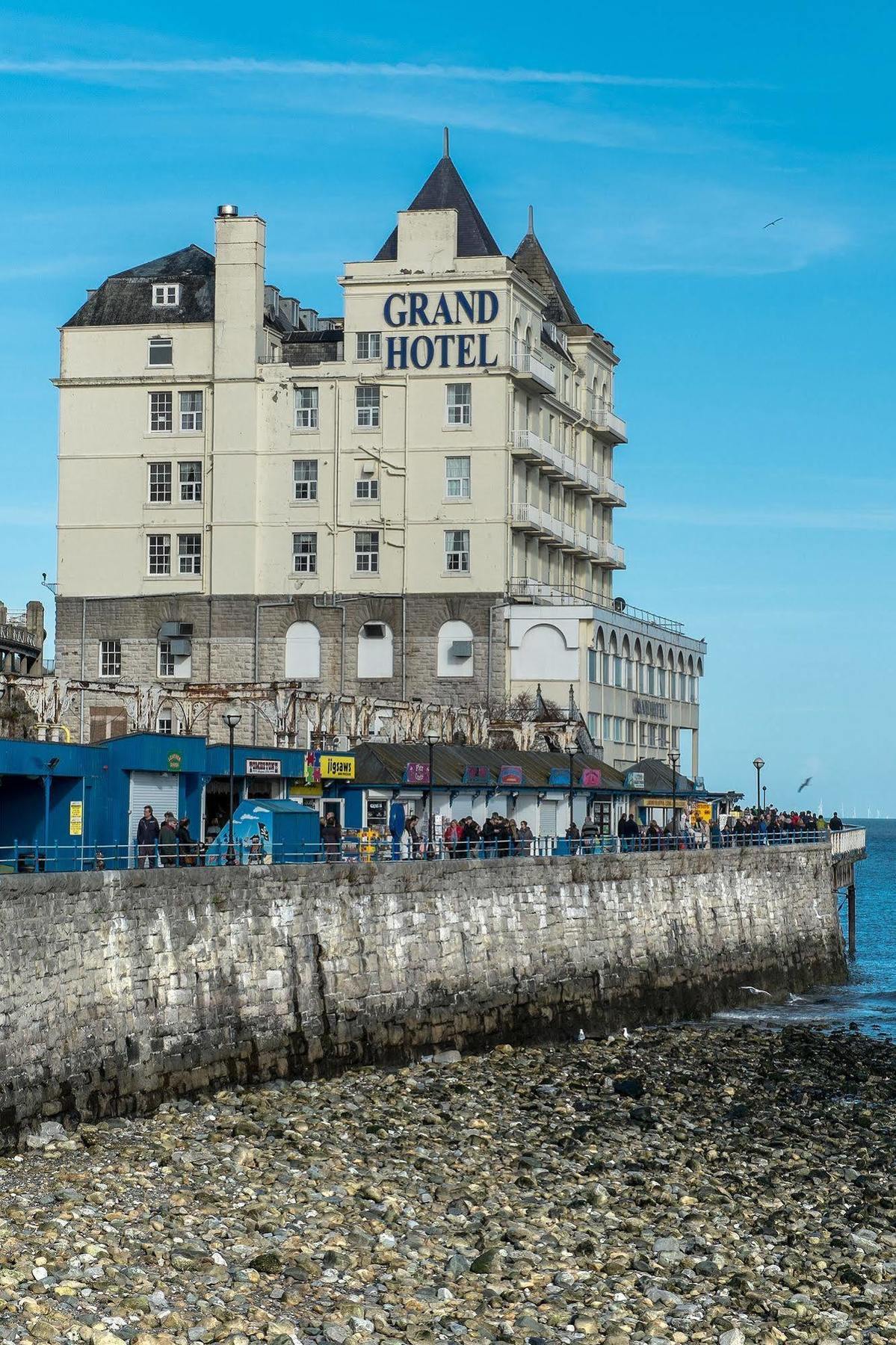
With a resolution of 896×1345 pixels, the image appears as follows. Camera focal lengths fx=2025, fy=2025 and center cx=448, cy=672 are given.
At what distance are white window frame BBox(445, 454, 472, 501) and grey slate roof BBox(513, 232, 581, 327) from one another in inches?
560

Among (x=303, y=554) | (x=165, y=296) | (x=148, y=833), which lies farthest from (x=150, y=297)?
(x=148, y=833)

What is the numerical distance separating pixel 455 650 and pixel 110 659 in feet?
44.1

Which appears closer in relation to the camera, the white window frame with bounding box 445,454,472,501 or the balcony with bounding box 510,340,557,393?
the balcony with bounding box 510,340,557,393

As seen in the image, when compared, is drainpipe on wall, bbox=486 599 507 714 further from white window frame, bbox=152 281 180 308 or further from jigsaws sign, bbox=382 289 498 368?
white window frame, bbox=152 281 180 308

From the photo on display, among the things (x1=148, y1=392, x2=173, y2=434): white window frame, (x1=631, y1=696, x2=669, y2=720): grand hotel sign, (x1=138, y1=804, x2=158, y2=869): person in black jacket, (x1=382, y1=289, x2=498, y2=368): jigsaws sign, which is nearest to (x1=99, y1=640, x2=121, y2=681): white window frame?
(x1=148, y1=392, x2=173, y2=434): white window frame

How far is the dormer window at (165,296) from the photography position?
7756 cm

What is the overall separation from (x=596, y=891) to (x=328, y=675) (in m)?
32.6

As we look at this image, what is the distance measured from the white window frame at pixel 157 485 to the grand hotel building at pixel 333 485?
12 cm

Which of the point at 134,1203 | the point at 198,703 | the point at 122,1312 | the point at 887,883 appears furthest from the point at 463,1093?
the point at 887,883

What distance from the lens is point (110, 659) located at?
77312mm

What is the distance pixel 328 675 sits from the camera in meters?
76.0

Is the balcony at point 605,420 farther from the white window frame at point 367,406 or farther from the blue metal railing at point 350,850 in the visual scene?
the blue metal railing at point 350,850

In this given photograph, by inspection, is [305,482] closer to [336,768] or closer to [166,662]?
[166,662]

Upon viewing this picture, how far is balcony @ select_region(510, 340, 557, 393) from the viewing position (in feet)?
246
